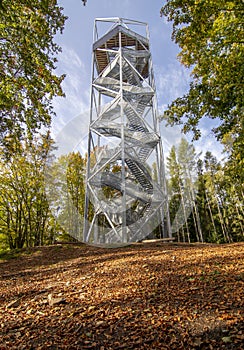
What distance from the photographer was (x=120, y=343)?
5.79 feet

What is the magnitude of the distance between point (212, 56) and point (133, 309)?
20.2 ft

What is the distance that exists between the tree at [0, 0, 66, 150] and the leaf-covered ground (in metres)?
4.82

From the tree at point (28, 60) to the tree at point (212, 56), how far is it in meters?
3.70

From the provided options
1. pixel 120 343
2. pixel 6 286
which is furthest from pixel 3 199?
pixel 120 343

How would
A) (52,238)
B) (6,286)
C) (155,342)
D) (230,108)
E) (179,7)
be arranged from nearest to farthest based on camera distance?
(155,342) → (6,286) → (179,7) → (230,108) → (52,238)

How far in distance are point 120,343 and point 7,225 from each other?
52.2 ft

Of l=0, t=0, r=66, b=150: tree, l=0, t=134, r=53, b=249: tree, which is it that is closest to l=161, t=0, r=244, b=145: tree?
l=0, t=0, r=66, b=150: tree

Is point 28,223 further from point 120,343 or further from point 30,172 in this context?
point 120,343

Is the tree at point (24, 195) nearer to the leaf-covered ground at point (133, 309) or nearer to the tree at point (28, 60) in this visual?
the tree at point (28, 60)

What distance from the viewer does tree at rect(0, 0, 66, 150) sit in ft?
17.4

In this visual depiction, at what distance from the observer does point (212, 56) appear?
5805mm

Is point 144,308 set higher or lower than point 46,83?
lower

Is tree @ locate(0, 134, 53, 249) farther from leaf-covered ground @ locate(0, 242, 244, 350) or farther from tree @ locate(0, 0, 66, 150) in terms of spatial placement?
leaf-covered ground @ locate(0, 242, 244, 350)

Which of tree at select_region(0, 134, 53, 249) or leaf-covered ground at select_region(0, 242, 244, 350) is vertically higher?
tree at select_region(0, 134, 53, 249)
